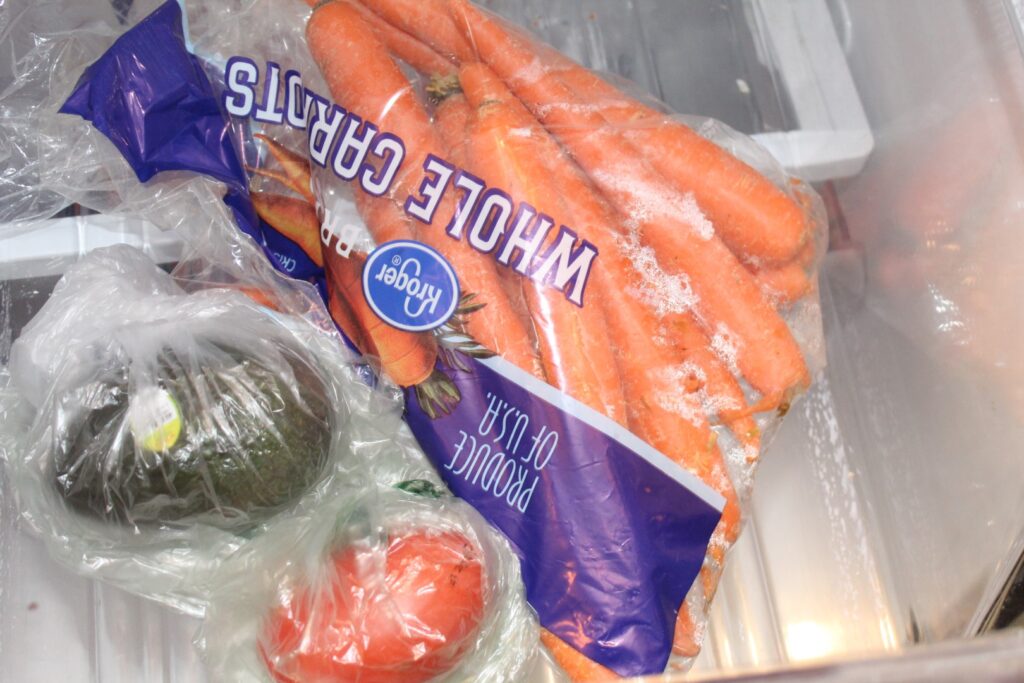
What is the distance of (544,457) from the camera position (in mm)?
690

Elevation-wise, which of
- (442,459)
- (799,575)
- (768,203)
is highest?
(768,203)

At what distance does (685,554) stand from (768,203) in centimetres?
30

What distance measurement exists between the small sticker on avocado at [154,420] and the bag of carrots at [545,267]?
17cm

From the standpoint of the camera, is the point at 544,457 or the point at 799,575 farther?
the point at 799,575

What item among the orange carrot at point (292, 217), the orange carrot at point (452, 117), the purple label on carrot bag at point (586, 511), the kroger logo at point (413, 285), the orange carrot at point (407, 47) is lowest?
the purple label on carrot bag at point (586, 511)

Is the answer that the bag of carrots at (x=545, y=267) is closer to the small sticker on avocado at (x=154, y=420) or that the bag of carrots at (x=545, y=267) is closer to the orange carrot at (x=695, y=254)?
the orange carrot at (x=695, y=254)

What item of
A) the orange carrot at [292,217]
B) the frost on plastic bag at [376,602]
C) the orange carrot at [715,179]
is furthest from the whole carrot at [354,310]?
the orange carrot at [715,179]

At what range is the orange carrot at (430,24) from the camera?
78cm

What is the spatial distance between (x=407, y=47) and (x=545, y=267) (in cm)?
25

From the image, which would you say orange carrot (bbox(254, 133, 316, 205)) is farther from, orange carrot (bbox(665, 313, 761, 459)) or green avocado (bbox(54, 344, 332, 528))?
orange carrot (bbox(665, 313, 761, 459))

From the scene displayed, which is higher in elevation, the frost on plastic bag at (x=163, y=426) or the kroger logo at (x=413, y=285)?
the kroger logo at (x=413, y=285)

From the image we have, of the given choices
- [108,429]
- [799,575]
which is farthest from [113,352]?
[799,575]

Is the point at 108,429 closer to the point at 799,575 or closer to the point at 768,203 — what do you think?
the point at 768,203

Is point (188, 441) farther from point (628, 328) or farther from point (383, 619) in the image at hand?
point (628, 328)
